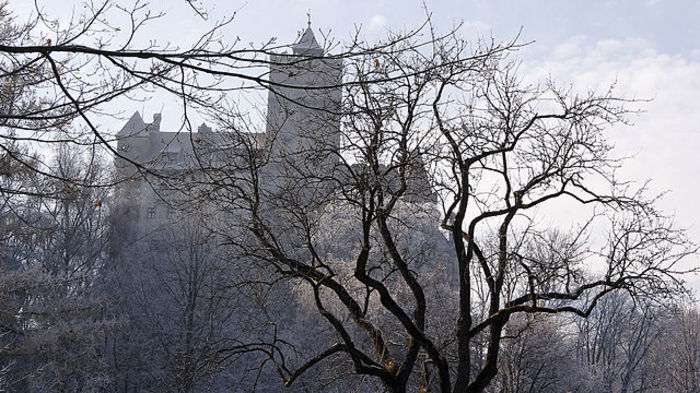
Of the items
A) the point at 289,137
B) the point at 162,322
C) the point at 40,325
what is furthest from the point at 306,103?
the point at 162,322

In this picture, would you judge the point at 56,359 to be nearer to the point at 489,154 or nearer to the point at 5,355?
the point at 5,355

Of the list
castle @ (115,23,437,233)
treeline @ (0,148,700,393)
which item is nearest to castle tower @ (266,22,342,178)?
castle @ (115,23,437,233)

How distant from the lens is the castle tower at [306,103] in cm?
349

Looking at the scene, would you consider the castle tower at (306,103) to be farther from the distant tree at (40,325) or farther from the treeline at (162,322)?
the treeline at (162,322)

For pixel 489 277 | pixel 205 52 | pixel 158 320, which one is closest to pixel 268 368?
pixel 158 320

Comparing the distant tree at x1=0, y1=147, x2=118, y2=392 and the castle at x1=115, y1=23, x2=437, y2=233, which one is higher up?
the castle at x1=115, y1=23, x2=437, y2=233

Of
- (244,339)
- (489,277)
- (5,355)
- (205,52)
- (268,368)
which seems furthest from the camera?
(244,339)

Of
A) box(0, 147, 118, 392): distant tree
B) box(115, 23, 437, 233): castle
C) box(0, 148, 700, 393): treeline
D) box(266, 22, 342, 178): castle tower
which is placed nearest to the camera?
box(266, 22, 342, 178): castle tower

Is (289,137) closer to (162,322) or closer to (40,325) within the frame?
(40,325)

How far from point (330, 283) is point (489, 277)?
1939 mm

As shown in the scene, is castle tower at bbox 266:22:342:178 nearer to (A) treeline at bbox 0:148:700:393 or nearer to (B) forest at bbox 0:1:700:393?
(B) forest at bbox 0:1:700:393

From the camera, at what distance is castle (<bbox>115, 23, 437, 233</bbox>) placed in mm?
3672

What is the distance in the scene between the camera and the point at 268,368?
2019cm

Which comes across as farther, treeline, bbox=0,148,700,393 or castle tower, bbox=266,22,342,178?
treeline, bbox=0,148,700,393
